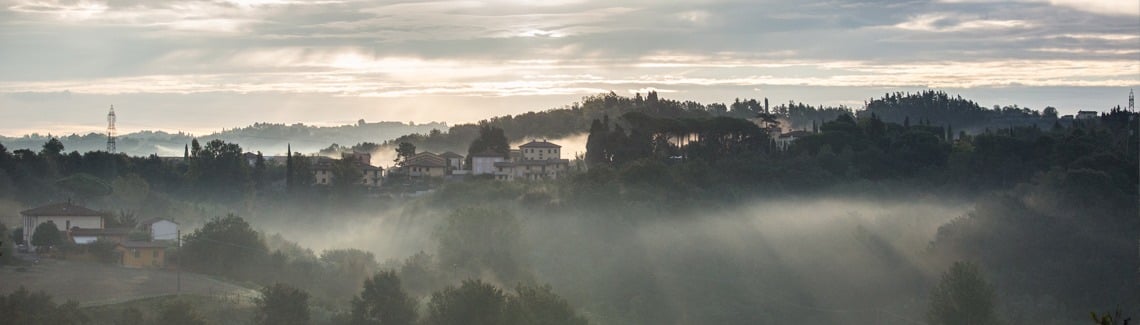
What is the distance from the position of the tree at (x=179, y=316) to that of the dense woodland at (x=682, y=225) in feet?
6.72

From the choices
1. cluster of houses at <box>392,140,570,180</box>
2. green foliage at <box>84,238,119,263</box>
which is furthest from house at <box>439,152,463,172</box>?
green foliage at <box>84,238,119,263</box>

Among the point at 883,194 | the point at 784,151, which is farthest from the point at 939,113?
the point at 883,194

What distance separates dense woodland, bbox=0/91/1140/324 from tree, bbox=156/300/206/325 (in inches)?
80.6

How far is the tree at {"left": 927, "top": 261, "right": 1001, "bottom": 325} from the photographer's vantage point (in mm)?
36812

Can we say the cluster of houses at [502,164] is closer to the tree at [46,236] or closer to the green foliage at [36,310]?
the tree at [46,236]

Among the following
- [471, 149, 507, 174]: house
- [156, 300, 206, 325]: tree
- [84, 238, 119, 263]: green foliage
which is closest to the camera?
[156, 300, 206, 325]: tree

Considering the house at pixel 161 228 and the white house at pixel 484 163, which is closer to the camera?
the house at pixel 161 228

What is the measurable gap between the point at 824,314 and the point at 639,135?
2055 cm

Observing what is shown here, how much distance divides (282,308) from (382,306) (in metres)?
2.58

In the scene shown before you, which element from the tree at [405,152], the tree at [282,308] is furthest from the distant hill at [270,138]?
the tree at [282,308]

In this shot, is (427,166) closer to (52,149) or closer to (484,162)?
(484,162)

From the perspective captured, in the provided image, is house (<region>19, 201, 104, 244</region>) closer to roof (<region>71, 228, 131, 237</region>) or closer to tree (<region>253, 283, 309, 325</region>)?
roof (<region>71, 228, 131, 237</region>)

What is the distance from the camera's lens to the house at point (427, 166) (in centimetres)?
6819

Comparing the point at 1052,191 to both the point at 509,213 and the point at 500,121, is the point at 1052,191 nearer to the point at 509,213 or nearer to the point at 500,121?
the point at 509,213
